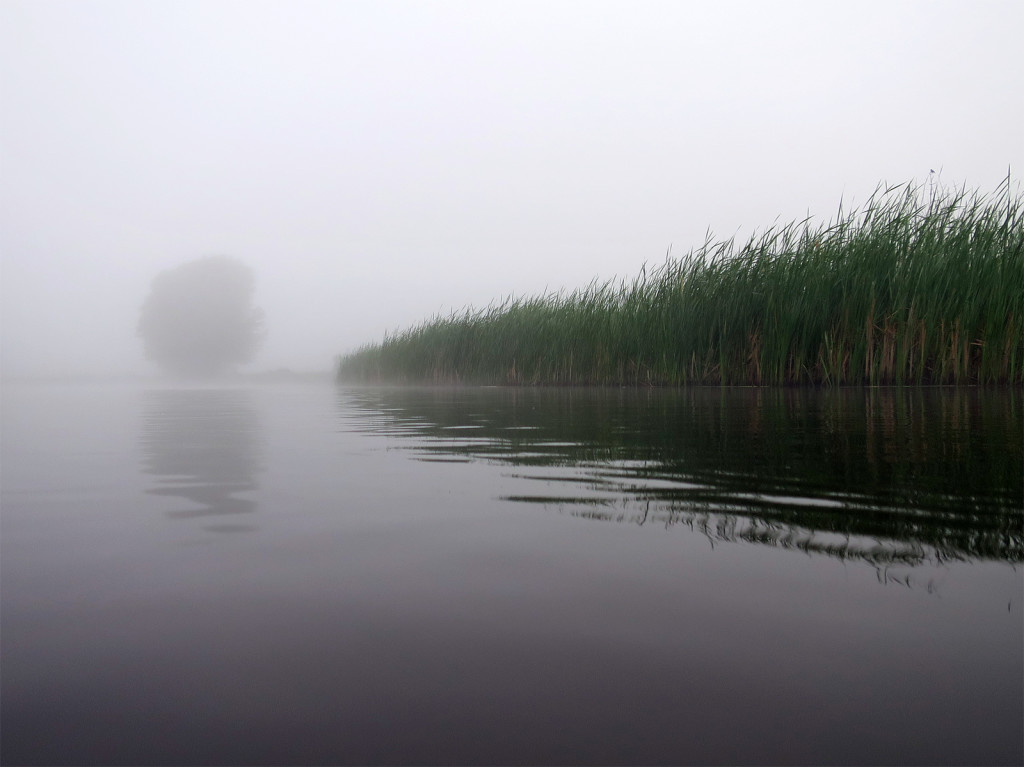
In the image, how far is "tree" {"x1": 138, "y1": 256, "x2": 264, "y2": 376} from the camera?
47.4 metres

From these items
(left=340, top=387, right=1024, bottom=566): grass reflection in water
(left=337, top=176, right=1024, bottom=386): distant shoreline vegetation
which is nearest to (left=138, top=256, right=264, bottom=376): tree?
(left=337, top=176, right=1024, bottom=386): distant shoreline vegetation

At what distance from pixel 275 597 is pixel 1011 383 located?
770 centimetres

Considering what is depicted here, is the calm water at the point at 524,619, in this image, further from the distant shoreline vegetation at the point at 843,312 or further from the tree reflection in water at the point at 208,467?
the distant shoreline vegetation at the point at 843,312

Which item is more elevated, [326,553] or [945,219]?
[945,219]

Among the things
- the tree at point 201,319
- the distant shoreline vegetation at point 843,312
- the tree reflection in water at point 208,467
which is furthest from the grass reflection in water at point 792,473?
the tree at point 201,319

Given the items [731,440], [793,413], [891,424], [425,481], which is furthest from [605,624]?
[793,413]

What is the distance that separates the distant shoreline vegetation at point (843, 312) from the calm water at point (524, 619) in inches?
A: 232

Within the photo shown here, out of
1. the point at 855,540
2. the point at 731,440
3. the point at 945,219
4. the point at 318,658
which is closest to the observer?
the point at 318,658

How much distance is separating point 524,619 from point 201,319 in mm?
51560

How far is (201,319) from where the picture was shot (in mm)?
47562

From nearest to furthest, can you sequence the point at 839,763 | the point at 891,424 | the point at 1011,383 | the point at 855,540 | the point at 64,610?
the point at 839,763, the point at 64,610, the point at 855,540, the point at 891,424, the point at 1011,383

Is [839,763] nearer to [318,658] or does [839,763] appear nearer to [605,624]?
[605,624]

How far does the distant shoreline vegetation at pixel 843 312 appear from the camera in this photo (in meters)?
6.86

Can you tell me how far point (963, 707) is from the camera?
2.22 ft
